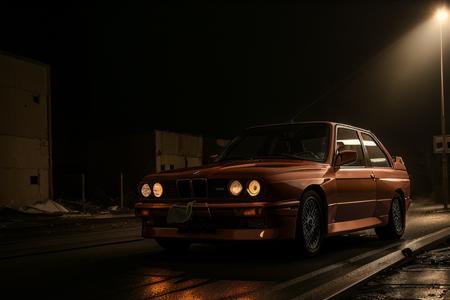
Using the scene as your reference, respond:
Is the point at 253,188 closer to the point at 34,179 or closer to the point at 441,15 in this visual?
the point at 441,15

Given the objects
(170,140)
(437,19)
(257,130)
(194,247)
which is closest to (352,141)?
(257,130)

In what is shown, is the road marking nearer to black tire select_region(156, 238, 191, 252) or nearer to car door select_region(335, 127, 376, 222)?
car door select_region(335, 127, 376, 222)

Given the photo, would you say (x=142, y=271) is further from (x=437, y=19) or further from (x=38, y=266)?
(x=437, y=19)

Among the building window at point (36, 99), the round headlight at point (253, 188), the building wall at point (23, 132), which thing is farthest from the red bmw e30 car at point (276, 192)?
the building window at point (36, 99)

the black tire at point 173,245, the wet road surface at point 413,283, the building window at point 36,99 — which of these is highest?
the building window at point 36,99

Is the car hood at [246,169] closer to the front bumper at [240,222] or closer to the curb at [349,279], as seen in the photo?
the front bumper at [240,222]

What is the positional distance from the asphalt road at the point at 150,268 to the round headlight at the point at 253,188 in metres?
0.77

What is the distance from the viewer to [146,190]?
7801mm

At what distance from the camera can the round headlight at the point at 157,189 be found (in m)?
7.62

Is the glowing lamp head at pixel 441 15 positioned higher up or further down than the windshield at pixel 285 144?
higher up

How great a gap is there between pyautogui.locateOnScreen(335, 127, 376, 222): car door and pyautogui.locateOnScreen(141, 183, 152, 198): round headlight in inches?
91.1

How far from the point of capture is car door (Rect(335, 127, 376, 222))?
8234 mm

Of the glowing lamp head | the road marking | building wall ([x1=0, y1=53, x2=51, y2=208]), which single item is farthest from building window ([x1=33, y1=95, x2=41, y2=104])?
the road marking

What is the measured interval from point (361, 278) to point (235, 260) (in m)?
1.84
